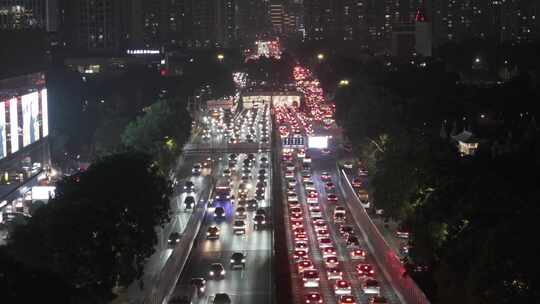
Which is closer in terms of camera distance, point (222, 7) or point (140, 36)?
point (140, 36)

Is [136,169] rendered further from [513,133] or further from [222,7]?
[222,7]

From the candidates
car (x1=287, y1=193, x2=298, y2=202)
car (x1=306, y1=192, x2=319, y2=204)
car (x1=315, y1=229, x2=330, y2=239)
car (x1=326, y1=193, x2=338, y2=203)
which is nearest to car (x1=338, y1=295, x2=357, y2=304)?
car (x1=315, y1=229, x2=330, y2=239)

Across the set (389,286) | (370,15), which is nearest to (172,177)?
(389,286)

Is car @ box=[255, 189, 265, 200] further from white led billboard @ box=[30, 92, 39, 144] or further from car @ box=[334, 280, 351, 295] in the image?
car @ box=[334, 280, 351, 295]

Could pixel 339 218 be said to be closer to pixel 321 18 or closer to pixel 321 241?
pixel 321 241

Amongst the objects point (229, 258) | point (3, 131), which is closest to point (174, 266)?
point (229, 258)
